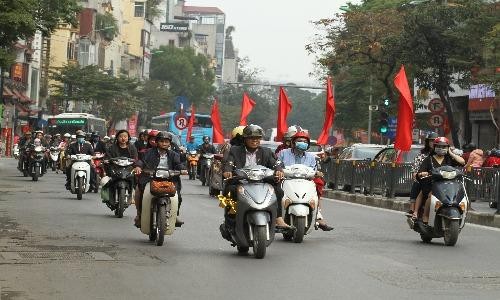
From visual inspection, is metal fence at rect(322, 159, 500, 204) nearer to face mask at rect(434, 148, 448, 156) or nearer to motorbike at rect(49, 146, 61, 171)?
face mask at rect(434, 148, 448, 156)

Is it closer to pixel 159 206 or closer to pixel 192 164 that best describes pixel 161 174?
pixel 159 206

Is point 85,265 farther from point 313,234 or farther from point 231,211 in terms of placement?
point 313,234

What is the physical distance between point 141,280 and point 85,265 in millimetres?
1418

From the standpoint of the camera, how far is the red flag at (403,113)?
27.9m

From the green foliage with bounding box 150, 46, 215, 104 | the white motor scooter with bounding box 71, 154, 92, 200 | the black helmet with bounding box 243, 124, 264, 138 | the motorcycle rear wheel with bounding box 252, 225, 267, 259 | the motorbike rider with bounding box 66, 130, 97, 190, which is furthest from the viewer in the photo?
the green foliage with bounding box 150, 46, 215, 104

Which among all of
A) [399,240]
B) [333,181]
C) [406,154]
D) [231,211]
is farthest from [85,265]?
[333,181]

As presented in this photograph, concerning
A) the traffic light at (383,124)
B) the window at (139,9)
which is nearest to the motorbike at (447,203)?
the traffic light at (383,124)

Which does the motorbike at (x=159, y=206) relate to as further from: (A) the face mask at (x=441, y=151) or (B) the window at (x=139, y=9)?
(B) the window at (x=139, y=9)

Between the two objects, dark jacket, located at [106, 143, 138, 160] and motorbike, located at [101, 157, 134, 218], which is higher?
dark jacket, located at [106, 143, 138, 160]

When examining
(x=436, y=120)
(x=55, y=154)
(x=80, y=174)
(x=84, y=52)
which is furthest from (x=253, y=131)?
(x=84, y=52)

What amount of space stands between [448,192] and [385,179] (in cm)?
1508

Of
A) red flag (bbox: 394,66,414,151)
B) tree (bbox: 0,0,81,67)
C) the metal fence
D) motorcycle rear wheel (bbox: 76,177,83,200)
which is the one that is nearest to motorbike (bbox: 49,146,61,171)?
tree (bbox: 0,0,81,67)

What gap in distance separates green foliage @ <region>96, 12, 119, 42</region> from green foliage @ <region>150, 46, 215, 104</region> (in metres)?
21.8

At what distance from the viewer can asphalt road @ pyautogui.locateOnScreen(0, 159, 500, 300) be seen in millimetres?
10750
